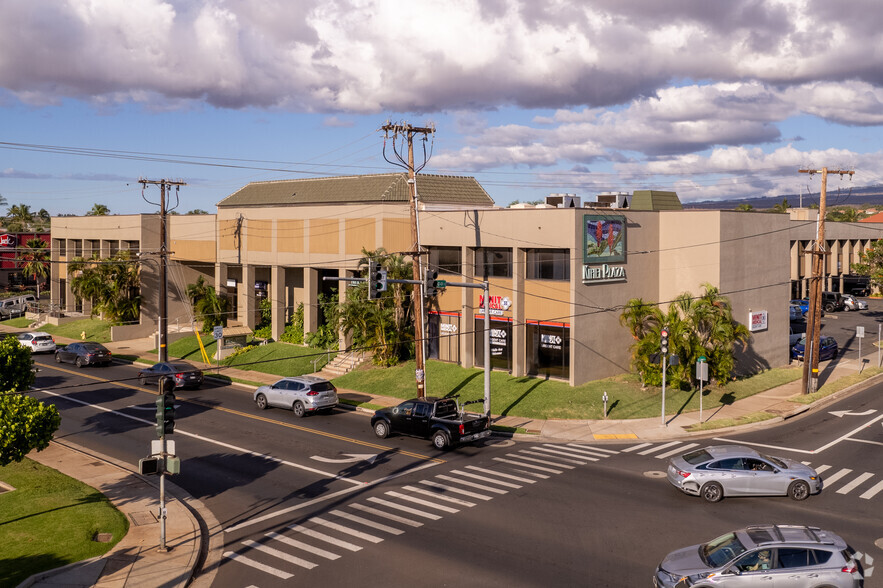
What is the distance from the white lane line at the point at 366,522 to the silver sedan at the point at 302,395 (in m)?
13.7

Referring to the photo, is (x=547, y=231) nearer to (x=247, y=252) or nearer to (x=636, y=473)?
(x=636, y=473)

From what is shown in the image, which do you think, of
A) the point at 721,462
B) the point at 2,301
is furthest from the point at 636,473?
the point at 2,301

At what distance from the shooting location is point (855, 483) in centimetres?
2323

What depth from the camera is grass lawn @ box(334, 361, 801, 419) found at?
112 ft

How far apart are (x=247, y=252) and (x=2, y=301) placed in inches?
1429

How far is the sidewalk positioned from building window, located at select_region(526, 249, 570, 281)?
8.39 metres

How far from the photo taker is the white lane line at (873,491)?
21.8 metres

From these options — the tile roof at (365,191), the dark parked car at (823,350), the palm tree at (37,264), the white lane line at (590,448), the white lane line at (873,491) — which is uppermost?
the tile roof at (365,191)

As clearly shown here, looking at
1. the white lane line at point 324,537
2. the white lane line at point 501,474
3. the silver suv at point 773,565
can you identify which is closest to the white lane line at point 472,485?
the white lane line at point 501,474

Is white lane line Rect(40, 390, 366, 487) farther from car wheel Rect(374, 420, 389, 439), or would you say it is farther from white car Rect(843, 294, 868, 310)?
white car Rect(843, 294, 868, 310)

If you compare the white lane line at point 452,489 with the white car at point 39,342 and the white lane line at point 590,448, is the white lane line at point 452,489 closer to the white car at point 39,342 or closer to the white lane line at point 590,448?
the white lane line at point 590,448

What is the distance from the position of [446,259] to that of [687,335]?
14446mm

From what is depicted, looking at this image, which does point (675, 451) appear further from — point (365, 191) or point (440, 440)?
point (365, 191)

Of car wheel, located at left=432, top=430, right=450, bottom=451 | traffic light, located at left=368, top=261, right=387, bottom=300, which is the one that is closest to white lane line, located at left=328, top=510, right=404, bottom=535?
car wheel, located at left=432, top=430, right=450, bottom=451
